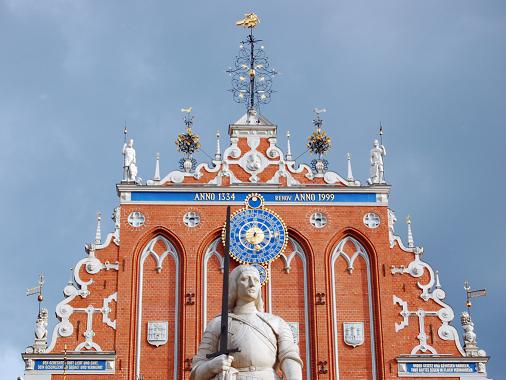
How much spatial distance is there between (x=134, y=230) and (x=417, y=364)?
259 inches

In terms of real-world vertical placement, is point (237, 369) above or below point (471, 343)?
below

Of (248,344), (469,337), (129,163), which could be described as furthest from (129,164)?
(248,344)

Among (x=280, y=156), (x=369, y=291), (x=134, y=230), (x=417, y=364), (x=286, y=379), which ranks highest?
(x=280, y=156)

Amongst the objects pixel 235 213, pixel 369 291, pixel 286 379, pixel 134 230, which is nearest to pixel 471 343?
pixel 369 291

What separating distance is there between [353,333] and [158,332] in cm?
403

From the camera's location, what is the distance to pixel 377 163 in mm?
23547

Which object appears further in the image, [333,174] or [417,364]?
[333,174]

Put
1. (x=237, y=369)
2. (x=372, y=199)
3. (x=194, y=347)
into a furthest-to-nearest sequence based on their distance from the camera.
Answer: (x=372, y=199) → (x=194, y=347) → (x=237, y=369)

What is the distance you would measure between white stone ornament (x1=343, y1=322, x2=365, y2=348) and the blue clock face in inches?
84.6

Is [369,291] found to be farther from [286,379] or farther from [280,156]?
[286,379]

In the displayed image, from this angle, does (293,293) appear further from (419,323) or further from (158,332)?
(158,332)

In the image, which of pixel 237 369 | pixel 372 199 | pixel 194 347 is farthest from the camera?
pixel 372 199

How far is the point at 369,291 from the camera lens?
22.4 m

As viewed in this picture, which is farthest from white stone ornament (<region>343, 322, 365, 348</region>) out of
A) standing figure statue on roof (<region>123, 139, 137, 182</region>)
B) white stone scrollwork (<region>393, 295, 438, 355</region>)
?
standing figure statue on roof (<region>123, 139, 137, 182</region>)
